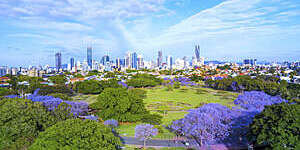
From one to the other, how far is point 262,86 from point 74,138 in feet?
164

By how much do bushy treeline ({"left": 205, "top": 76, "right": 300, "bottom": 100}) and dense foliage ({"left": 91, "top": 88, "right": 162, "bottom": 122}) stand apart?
2678 centimetres

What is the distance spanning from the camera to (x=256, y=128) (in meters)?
16.1

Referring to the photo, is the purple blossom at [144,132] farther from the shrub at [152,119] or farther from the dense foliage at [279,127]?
the dense foliage at [279,127]

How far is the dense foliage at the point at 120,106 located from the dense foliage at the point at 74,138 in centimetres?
1476

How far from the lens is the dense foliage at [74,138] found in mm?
12945

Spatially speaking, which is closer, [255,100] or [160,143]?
[160,143]

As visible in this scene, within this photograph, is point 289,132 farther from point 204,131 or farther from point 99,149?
point 99,149

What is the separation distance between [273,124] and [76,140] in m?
13.6

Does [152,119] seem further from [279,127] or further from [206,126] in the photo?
[279,127]

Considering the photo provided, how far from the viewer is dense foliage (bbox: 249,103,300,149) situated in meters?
13.6

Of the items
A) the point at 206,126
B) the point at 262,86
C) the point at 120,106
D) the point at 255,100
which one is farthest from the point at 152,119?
the point at 262,86

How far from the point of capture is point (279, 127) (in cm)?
1420

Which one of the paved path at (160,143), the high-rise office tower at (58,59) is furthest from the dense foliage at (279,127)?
the high-rise office tower at (58,59)

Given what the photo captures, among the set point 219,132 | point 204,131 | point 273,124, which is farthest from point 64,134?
point 273,124
